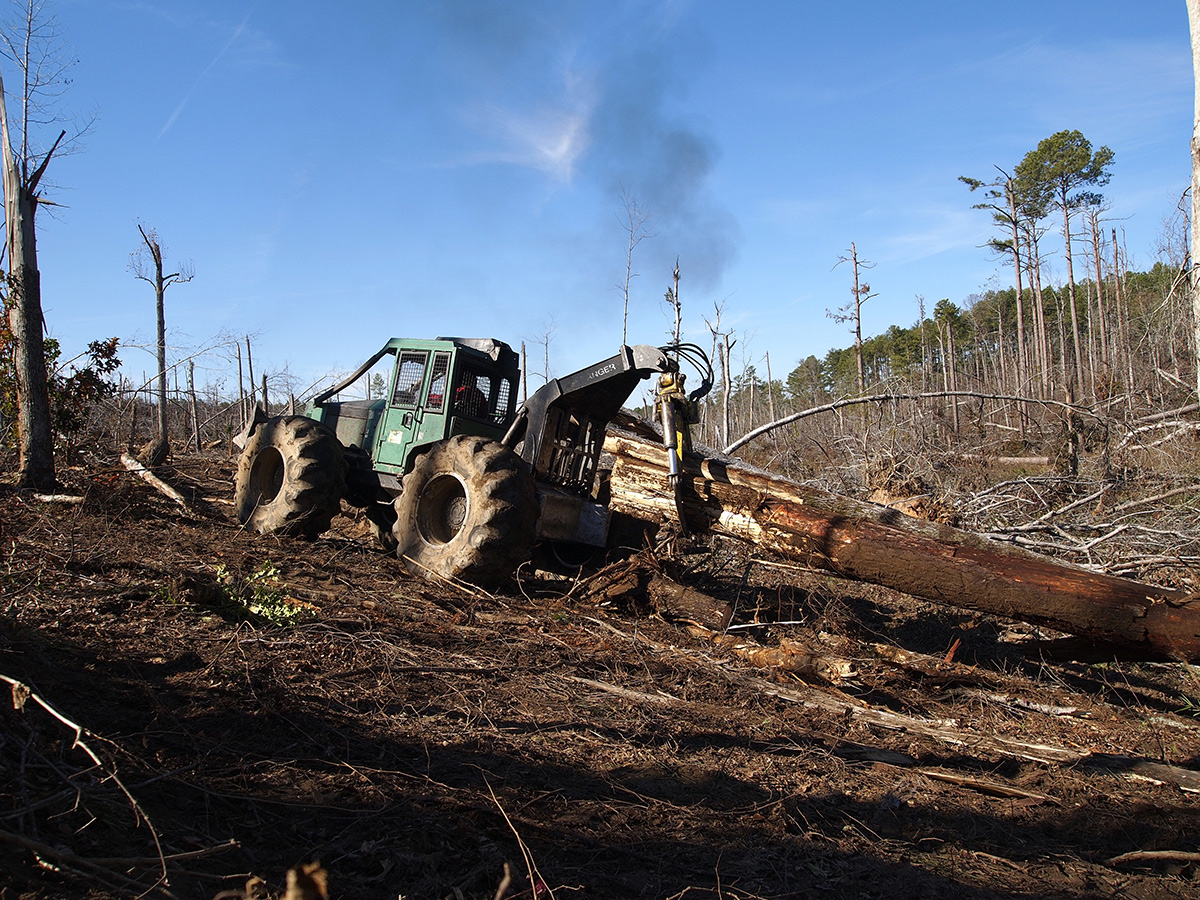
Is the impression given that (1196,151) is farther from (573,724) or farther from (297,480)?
(297,480)

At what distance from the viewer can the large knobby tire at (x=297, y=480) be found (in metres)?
7.95

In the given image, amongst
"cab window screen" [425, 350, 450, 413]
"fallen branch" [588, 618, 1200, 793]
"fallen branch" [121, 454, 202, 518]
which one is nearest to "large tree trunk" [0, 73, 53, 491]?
"fallen branch" [121, 454, 202, 518]

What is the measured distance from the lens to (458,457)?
7160mm

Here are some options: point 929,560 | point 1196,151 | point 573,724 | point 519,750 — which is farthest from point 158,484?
point 1196,151

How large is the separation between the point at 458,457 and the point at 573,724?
3.57 meters

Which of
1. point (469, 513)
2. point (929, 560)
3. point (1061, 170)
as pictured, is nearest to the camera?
point (929, 560)

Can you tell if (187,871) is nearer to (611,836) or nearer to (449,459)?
(611,836)

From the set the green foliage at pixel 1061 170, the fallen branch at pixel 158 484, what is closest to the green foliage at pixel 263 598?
the fallen branch at pixel 158 484

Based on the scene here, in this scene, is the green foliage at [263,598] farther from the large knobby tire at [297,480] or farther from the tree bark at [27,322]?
the tree bark at [27,322]

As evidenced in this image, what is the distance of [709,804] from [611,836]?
25.5 inches

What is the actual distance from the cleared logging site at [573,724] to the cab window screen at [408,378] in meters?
1.72

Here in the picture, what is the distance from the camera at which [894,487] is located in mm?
10758

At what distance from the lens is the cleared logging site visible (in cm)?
248

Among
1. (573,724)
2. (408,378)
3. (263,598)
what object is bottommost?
(573,724)
